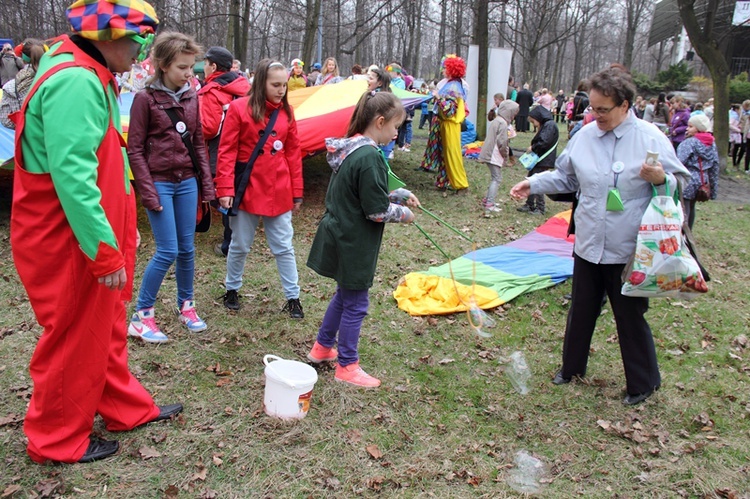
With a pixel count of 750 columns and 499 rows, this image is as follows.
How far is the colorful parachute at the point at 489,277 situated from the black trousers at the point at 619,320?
1.09 m

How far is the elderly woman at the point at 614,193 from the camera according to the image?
11.5ft

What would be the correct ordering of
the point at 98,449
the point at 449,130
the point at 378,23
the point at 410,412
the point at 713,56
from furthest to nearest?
the point at 378,23
the point at 713,56
the point at 449,130
the point at 410,412
the point at 98,449

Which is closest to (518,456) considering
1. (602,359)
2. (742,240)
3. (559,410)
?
(559,410)

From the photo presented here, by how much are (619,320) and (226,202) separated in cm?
287

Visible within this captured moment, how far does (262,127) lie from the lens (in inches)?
180

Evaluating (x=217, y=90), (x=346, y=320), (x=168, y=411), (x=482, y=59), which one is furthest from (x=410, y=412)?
(x=482, y=59)

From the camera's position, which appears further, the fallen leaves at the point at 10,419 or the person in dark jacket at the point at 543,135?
the person in dark jacket at the point at 543,135

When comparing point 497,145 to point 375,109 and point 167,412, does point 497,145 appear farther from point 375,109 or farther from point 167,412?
point 167,412

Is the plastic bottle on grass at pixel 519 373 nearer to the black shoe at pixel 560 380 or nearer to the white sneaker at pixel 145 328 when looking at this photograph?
the black shoe at pixel 560 380

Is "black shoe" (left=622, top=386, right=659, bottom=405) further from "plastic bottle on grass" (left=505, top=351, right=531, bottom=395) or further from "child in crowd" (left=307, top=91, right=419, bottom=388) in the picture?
"child in crowd" (left=307, top=91, right=419, bottom=388)

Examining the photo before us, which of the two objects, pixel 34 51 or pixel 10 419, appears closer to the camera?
pixel 10 419

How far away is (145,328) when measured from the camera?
4.34m

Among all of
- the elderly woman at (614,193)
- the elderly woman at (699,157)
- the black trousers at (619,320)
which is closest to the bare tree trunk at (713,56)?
the elderly woman at (699,157)

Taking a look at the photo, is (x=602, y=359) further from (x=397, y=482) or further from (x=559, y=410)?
(x=397, y=482)
